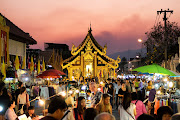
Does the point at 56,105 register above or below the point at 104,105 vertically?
above

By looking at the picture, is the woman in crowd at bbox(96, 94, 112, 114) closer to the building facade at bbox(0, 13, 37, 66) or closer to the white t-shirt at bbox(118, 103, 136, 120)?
the white t-shirt at bbox(118, 103, 136, 120)

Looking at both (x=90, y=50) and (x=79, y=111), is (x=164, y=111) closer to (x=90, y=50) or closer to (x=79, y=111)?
(x=79, y=111)

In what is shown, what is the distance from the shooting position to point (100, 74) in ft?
111

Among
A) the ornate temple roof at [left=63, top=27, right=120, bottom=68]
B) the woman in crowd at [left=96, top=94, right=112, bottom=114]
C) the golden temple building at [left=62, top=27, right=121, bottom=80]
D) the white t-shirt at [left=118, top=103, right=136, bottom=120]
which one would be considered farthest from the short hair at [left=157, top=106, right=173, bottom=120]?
the ornate temple roof at [left=63, top=27, right=120, bottom=68]

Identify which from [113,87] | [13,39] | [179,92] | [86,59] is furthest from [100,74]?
[179,92]

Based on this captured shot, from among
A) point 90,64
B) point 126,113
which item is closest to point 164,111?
point 126,113

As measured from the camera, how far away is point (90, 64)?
34.2 metres

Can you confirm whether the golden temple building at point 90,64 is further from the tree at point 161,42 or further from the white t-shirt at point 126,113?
the white t-shirt at point 126,113

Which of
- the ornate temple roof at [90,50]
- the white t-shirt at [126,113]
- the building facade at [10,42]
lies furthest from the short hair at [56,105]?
the ornate temple roof at [90,50]

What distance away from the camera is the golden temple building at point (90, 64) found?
33812mm

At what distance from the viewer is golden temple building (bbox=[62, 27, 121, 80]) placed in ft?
111

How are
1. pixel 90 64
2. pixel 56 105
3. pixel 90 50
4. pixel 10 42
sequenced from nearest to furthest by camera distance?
pixel 56 105 < pixel 10 42 < pixel 90 64 < pixel 90 50

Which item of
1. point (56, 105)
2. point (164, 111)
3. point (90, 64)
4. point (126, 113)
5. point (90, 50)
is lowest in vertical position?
point (126, 113)

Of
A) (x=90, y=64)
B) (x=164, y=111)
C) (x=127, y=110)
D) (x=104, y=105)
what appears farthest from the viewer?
(x=90, y=64)
